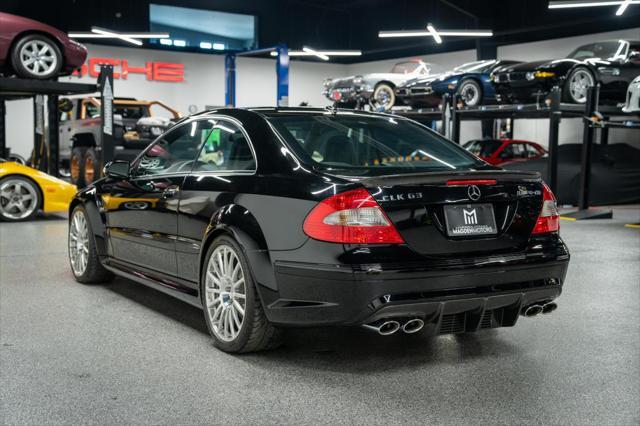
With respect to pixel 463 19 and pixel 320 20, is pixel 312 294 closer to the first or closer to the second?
pixel 463 19

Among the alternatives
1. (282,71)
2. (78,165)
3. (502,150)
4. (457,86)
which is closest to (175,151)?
(457,86)

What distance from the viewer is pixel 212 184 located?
14.6ft

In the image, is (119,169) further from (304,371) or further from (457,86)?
(457,86)

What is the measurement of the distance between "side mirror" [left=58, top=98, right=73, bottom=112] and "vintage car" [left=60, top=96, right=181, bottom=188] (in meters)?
0.03

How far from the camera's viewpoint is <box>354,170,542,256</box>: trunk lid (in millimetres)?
3641

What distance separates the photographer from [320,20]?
114ft

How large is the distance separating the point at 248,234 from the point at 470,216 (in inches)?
46.2

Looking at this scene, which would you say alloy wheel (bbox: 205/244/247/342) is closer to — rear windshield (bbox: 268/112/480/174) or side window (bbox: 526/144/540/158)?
rear windshield (bbox: 268/112/480/174)

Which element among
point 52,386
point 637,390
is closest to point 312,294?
point 52,386

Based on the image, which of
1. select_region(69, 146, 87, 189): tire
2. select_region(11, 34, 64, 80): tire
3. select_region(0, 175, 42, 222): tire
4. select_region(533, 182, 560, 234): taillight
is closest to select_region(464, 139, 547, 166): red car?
select_region(69, 146, 87, 189): tire

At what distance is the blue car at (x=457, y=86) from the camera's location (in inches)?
690

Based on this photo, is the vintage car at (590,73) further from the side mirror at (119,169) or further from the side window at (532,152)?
the side mirror at (119,169)

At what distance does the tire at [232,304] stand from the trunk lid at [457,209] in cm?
90

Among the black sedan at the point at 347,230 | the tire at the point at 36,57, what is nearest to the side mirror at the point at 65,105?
the tire at the point at 36,57
